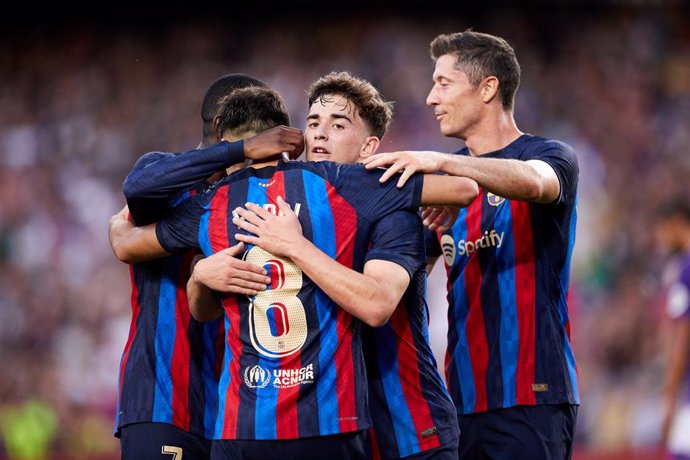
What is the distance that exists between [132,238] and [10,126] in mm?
9159

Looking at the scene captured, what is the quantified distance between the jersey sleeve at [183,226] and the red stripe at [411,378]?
34.9 inches

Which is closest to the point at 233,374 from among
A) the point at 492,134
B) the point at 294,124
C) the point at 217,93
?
the point at 217,93

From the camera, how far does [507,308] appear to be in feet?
14.7

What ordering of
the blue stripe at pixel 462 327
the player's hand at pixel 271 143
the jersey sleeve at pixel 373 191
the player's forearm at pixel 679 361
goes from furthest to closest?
the player's forearm at pixel 679 361, the blue stripe at pixel 462 327, the player's hand at pixel 271 143, the jersey sleeve at pixel 373 191

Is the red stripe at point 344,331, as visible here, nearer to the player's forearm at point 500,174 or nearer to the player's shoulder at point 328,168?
the player's shoulder at point 328,168

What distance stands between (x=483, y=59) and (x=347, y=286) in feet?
6.24

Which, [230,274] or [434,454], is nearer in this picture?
[230,274]

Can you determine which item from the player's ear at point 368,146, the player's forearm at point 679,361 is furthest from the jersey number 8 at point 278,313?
the player's forearm at point 679,361

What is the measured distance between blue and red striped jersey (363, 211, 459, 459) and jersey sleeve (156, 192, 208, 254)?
2.63ft

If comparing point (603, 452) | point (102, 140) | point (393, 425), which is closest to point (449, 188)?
point (393, 425)

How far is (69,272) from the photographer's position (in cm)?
1148

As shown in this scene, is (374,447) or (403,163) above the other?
(403,163)

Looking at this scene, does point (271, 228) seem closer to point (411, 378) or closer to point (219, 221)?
point (219, 221)

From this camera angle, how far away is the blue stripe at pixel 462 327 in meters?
4.54
